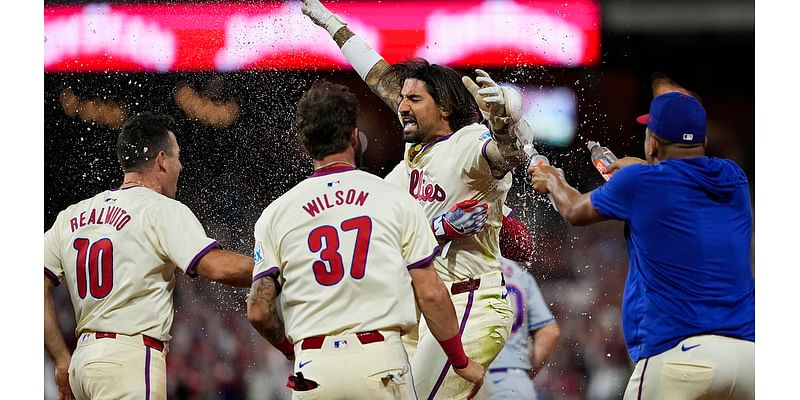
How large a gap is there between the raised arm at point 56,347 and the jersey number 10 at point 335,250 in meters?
1.46

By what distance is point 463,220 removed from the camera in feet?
12.4

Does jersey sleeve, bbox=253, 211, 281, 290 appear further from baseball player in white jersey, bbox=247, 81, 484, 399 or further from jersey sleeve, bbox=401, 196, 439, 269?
jersey sleeve, bbox=401, 196, 439, 269

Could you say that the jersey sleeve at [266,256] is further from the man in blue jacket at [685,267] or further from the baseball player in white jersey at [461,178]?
the man in blue jacket at [685,267]

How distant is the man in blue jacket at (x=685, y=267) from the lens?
3324 mm

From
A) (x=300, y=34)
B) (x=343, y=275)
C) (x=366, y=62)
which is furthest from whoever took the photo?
(x=300, y=34)

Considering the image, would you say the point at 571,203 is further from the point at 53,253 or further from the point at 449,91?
the point at 53,253

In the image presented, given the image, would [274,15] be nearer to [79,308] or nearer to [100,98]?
[100,98]

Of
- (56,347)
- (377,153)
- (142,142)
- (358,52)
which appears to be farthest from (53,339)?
(377,153)

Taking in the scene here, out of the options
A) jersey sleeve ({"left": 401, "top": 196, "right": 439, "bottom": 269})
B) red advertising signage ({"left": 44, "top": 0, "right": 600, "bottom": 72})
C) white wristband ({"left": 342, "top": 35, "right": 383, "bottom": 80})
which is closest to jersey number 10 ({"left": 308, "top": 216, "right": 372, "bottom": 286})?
jersey sleeve ({"left": 401, "top": 196, "right": 439, "bottom": 269})

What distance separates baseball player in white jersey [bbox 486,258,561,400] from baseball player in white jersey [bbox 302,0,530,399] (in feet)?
2.66

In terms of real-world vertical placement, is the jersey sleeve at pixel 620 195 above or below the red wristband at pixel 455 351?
above

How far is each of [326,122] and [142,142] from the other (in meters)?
1.22

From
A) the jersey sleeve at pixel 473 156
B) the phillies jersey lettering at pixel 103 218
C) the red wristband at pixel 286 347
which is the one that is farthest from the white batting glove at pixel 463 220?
the phillies jersey lettering at pixel 103 218

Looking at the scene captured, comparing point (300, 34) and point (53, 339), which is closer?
point (53, 339)
